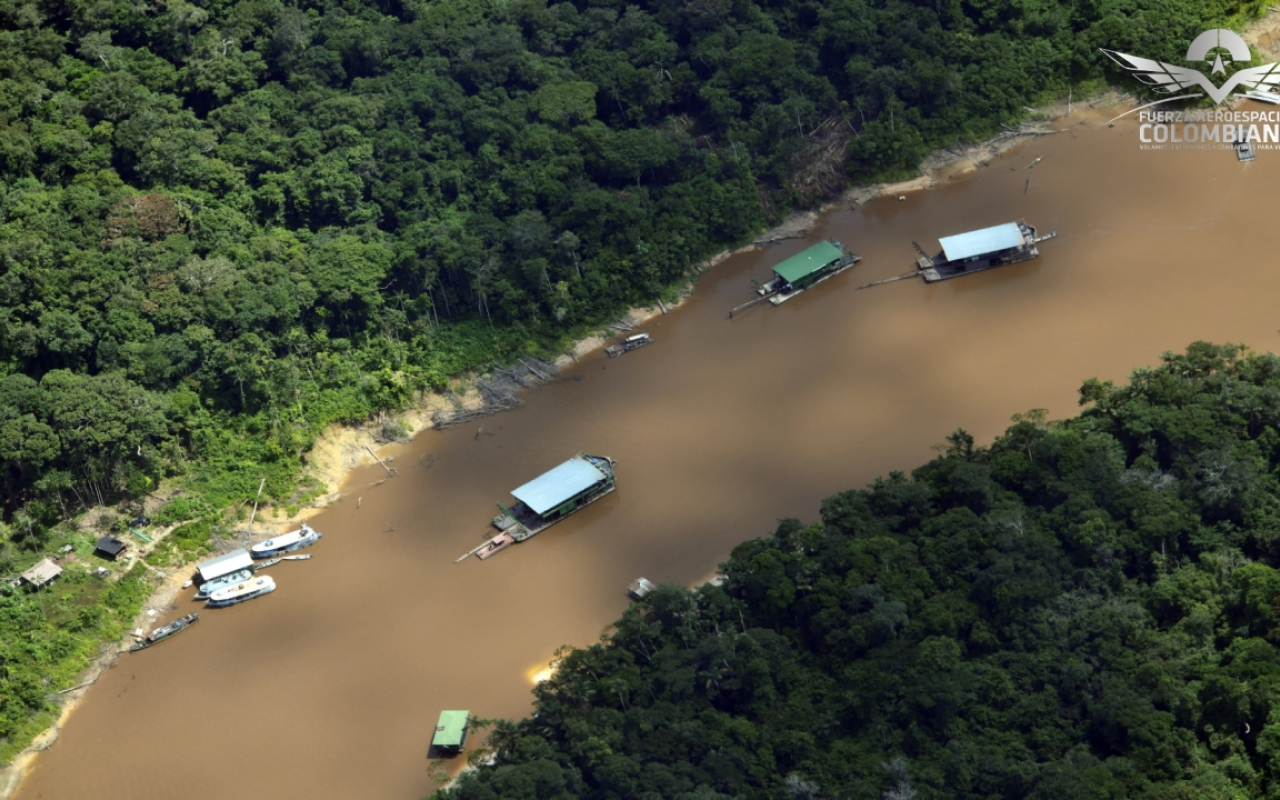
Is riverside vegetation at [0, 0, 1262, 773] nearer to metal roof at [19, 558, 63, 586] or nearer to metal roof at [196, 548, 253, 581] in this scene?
metal roof at [19, 558, 63, 586]

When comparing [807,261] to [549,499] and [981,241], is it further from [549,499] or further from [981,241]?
[549,499]

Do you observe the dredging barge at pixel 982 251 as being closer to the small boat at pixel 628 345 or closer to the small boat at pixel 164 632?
the small boat at pixel 628 345

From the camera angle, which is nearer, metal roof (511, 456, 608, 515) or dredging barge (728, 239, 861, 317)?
metal roof (511, 456, 608, 515)

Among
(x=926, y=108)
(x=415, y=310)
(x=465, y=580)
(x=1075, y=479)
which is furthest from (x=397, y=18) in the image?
(x=1075, y=479)

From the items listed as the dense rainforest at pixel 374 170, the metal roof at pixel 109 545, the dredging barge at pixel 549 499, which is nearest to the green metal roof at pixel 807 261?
the dense rainforest at pixel 374 170

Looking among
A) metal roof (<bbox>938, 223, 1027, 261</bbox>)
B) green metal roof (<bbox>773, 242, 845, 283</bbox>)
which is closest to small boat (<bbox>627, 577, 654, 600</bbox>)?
green metal roof (<bbox>773, 242, 845, 283</bbox>)
